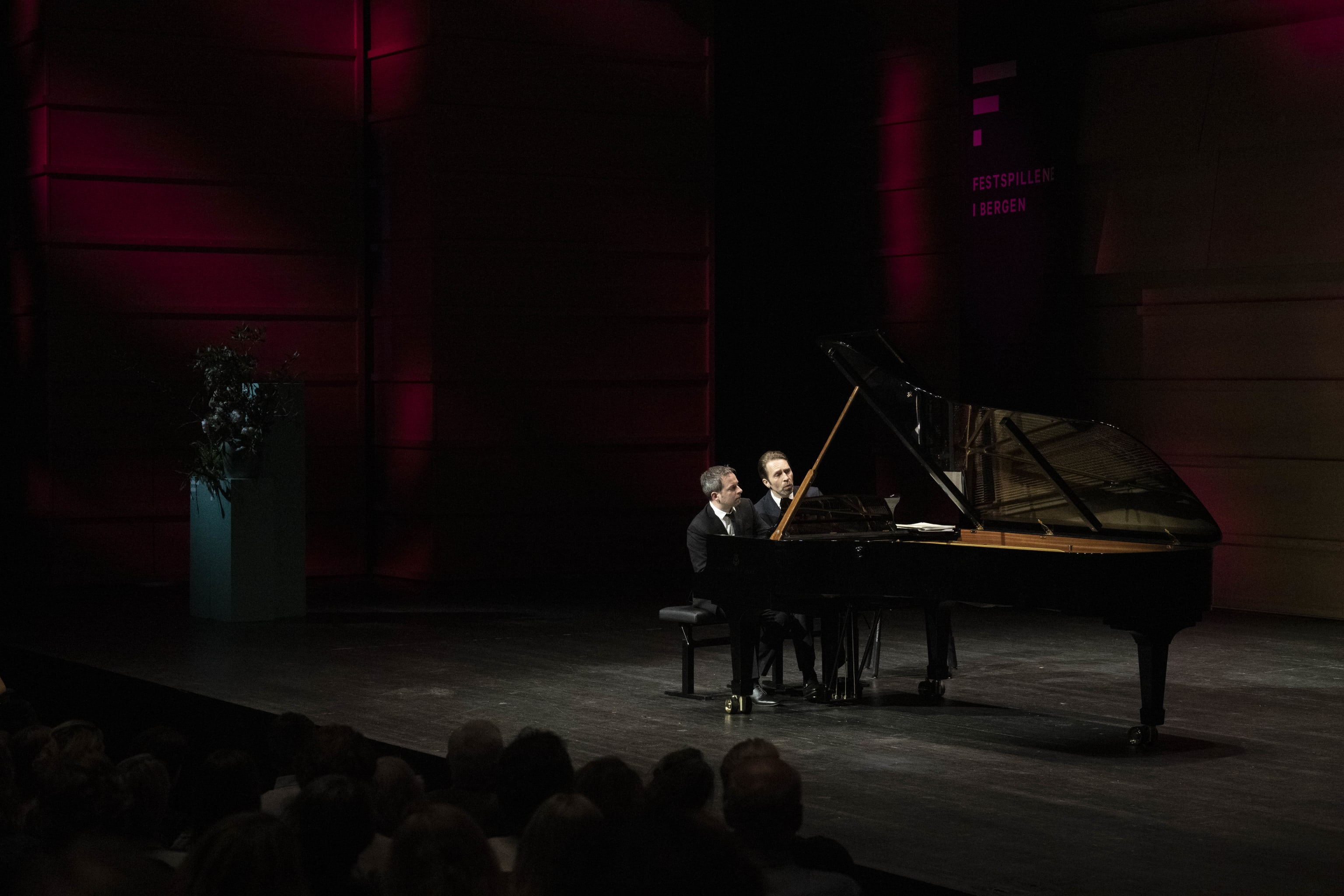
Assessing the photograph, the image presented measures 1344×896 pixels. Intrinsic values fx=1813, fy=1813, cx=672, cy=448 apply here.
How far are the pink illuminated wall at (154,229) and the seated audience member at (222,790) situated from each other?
7106 millimetres

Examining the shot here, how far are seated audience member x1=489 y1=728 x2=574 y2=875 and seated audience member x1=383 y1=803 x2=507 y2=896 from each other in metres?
0.96

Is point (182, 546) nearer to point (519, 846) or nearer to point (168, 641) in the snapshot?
point (168, 641)

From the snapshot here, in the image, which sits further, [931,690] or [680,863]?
[931,690]

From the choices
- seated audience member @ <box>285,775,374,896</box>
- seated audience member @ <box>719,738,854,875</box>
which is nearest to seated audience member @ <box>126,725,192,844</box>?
seated audience member @ <box>285,775,374,896</box>

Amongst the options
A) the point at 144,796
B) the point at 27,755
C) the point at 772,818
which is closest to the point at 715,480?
the point at 27,755

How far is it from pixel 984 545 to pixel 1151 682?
2.37ft

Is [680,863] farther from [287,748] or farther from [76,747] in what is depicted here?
[287,748]

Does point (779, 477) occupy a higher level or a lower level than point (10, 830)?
higher

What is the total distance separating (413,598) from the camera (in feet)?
34.0

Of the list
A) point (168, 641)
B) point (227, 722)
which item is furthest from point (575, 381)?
point (227, 722)

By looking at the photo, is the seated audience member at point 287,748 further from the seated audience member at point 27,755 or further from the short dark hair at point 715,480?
the short dark hair at point 715,480

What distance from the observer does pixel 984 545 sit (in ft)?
20.6

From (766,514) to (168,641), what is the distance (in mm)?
3051

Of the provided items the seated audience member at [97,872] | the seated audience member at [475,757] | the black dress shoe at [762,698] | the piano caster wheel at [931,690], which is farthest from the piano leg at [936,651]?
the seated audience member at [97,872]
